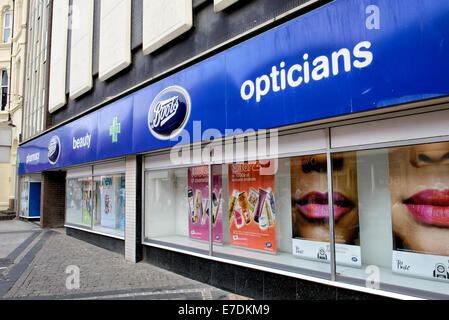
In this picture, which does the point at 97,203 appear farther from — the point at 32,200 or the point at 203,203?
the point at 32,200

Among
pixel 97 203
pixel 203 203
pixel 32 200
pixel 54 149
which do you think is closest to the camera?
pixel 203 203

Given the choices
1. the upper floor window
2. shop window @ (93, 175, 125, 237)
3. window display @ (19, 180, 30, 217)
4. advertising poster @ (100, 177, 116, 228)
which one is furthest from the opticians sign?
the upper floor window

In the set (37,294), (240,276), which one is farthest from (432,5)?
(37,294)

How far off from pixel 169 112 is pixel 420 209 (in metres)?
4.54

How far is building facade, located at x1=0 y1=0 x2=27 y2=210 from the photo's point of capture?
2210 centimetres

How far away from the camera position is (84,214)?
11789mm

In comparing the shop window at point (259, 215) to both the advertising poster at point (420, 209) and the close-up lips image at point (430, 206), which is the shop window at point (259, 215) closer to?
the advertising poster at point (420, 209)

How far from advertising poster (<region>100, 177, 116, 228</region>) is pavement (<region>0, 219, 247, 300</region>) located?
2.93 ft

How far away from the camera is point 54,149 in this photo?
12562mm

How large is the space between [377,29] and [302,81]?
1020mm

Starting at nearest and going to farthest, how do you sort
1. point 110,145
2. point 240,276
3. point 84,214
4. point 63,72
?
point 240,276 → point 110,145 → point 84,214 → point 63,72

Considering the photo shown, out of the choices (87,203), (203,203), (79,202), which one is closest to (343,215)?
Result: (203,203)

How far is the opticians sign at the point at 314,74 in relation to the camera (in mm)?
3250

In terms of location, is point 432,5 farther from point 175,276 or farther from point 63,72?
point 63,72
